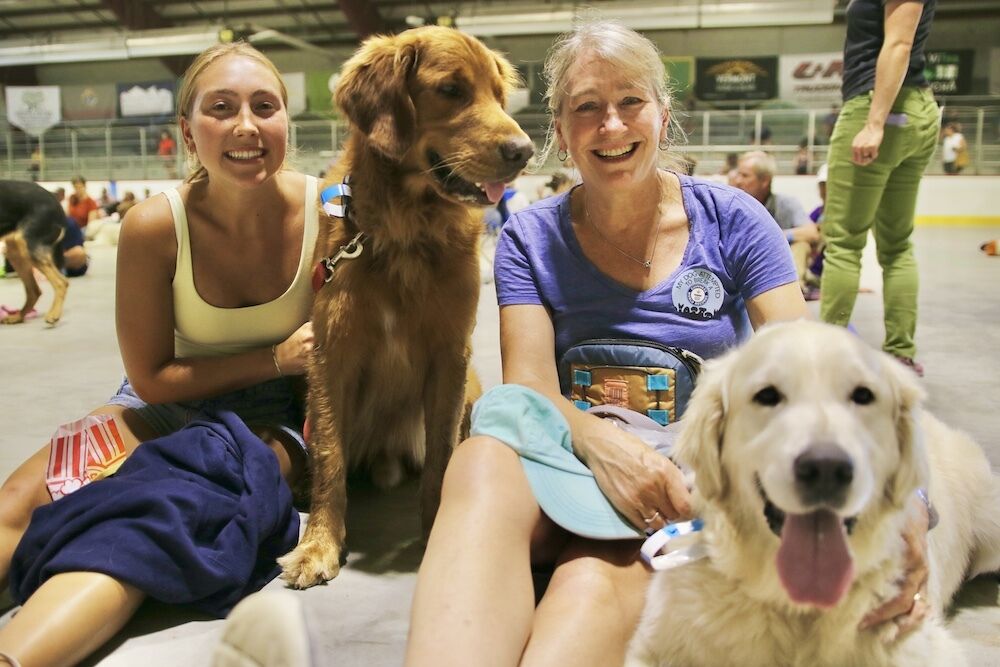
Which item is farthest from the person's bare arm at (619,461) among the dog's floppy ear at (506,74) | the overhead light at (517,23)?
the overhead light at (517,23)

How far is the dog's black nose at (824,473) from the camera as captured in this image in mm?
1086

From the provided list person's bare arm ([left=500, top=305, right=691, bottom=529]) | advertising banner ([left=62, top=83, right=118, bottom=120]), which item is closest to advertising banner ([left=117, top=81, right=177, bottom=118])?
advertising banner ([left=62, top=83, right=118, bottom=120])

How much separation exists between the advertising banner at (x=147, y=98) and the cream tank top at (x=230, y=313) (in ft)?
66.8

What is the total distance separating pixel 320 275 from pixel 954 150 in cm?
1561

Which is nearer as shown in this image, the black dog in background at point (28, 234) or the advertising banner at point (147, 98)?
the black dog in background at point (28, 234)

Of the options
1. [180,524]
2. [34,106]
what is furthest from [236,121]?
[34,106]

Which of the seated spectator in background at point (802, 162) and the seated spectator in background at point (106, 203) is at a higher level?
the seated spectator in background at point (802, 162)

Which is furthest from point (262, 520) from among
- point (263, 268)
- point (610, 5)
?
point (610, 5)

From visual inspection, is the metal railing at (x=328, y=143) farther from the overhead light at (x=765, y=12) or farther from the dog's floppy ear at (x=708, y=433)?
the dog's floppy ear at (x=708, y=433)

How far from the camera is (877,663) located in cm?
126

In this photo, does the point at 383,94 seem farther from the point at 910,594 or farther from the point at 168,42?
the point at 168,42

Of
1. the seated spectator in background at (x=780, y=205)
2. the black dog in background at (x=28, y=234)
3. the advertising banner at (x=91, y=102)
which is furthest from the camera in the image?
the advertising banner at (x=91, y=102)

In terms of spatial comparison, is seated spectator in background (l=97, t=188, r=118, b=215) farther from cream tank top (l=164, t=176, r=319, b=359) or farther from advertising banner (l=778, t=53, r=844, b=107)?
advertising banner (l=778, t=53, r=844, b=107)

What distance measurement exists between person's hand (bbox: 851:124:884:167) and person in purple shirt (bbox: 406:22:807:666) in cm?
148
